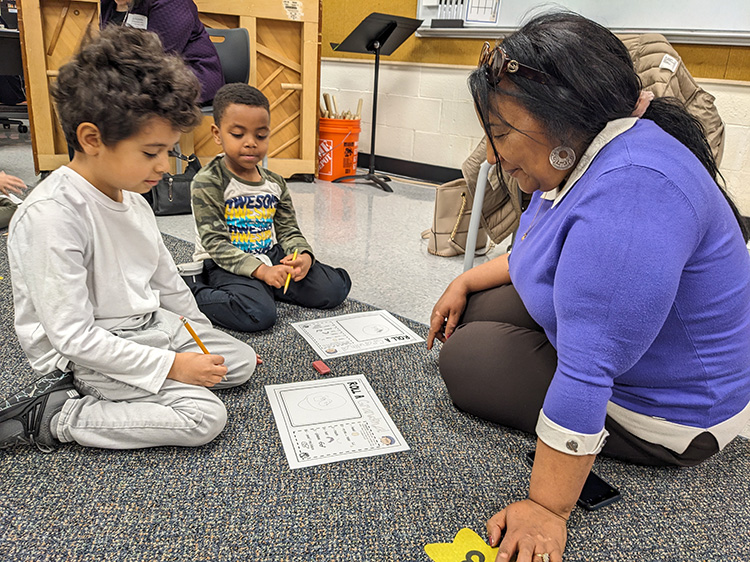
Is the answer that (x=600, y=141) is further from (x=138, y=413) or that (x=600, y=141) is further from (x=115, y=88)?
(x=138, y=413)

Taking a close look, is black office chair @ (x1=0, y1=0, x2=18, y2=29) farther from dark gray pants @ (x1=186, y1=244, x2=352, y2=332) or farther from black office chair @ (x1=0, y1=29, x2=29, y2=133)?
dark gray pants @ (x1=186, y1=244, x2=352, y2=332)

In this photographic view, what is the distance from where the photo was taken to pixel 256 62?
3404 millimetres

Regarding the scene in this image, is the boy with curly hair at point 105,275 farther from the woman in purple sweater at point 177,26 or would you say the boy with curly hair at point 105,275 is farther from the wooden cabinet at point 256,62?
the wooden cabinet at point 256,62

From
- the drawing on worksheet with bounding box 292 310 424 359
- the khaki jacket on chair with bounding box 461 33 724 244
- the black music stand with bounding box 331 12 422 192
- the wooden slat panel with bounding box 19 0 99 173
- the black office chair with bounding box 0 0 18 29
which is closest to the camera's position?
the drawing on worksheet with bounding box 292 310 424 359

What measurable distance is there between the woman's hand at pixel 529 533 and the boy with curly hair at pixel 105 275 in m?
0.58

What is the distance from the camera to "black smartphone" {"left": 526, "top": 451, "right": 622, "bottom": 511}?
100 cm

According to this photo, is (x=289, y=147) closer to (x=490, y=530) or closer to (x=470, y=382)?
(x=470, y=382)

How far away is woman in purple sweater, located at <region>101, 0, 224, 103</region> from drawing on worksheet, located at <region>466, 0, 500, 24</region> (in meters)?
1.65

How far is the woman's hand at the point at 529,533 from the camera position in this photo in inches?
31.7

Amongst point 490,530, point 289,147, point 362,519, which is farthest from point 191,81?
point 289,147

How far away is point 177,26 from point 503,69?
2.34 m

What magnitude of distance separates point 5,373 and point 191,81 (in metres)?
0.81

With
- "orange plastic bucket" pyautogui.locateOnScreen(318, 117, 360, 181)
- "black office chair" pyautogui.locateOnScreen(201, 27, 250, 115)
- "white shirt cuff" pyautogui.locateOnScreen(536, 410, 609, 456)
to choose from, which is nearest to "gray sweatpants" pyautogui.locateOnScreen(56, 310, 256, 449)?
"white shirt cuff" pyautogui.locateOnScreen(536, 410, 609, 456)

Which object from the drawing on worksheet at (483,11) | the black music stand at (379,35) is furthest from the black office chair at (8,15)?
the drawing on worksheet at (483,11)
